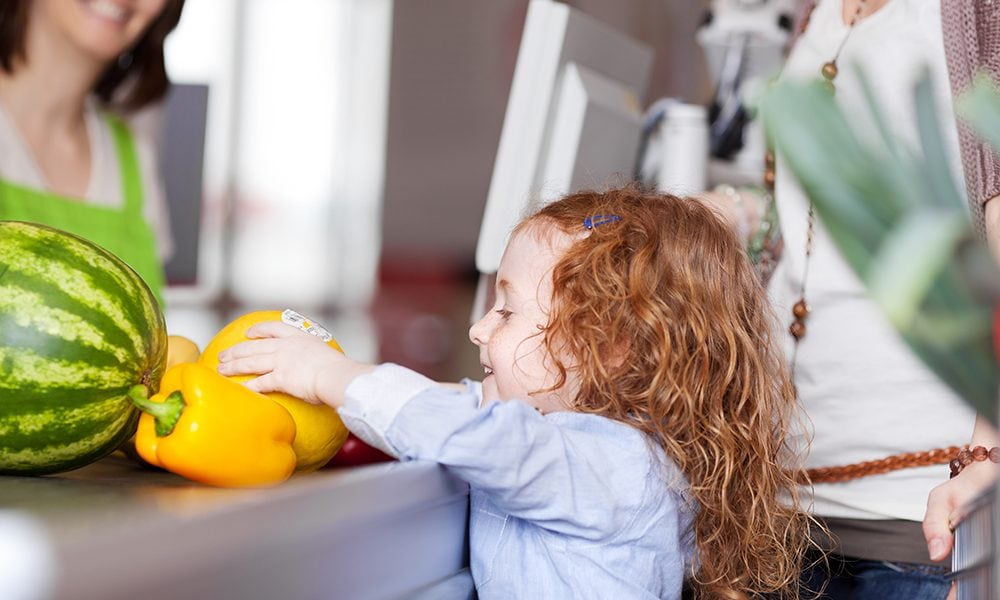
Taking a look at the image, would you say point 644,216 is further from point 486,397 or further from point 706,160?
point 706,160

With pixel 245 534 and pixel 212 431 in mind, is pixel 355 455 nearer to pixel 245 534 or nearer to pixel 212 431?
pixel 212 431

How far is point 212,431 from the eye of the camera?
0.84 metres

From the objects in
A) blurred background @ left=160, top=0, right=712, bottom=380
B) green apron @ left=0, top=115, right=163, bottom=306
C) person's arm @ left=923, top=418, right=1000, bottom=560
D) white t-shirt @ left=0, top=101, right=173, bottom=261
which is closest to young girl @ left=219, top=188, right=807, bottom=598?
person's arm @ left=923, top=418, right=1000, bottom=560

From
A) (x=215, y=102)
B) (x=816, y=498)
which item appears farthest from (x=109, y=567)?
(x=215, y=102)

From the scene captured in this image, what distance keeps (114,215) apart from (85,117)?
0.82ft

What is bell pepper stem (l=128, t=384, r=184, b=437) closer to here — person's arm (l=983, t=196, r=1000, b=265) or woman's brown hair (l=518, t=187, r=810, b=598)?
woman's brown hair (l=518, t=187, r=810, b=598)

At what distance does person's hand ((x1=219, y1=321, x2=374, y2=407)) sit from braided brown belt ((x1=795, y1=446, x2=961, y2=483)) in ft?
2.08

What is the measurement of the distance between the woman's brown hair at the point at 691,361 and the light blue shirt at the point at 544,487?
5 cm

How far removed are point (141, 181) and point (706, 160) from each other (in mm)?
A: 1324

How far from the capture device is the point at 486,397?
3.97 ft

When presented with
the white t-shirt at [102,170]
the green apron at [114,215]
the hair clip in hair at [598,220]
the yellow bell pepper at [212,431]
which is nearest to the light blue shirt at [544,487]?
the yellow bell pepper at [212,431]

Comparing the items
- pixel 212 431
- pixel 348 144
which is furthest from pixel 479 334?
pixel 348 144

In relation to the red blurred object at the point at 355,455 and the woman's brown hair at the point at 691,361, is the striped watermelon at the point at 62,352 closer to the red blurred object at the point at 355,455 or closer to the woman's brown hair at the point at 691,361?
the red blurred object at the point at 355,455

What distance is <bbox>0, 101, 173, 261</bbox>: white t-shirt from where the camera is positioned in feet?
7.02
